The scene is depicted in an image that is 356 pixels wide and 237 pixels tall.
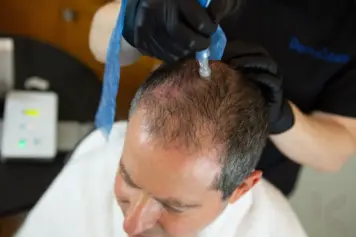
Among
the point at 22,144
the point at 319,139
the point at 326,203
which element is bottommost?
the point at 326,203

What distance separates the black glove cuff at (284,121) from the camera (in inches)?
43.8

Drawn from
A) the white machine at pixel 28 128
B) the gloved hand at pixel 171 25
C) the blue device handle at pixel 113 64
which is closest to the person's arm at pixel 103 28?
the blue device handle at pixel 113 64

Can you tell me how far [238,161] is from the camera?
923 millimetres

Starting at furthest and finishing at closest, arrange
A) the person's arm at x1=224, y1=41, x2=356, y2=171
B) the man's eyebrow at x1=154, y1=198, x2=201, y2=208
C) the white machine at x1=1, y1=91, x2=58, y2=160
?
the white machine at x1=1, y1=91, x2=58, y2=160 < the person's arm at x1=224, y1=41, x2=356, y2=171 < the man's eyebrow at x1=154, y1=198, x2=201, y2=208

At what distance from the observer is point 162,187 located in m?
0.88

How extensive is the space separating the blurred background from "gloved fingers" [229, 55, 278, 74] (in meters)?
0.93

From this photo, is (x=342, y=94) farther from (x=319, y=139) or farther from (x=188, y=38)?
(x=188, y=38)

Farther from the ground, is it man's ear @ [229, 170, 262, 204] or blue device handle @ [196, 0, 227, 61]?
blue device handle @ [196, 0, 227, 61]

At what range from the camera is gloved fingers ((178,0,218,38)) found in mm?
784

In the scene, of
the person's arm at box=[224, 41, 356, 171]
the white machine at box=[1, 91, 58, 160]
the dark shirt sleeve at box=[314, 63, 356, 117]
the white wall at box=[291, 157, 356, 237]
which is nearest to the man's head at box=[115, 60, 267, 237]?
the person's arm at box=[224, 41, 356, 171]

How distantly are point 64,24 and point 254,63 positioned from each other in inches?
63.0

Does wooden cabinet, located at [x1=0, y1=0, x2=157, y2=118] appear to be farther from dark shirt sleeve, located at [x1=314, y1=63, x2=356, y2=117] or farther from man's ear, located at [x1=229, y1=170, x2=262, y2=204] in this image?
man's ear, located at [x1=229, y1=170, x2=262, y2=204]

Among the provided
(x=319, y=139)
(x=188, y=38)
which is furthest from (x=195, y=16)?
(x=319, y=139)

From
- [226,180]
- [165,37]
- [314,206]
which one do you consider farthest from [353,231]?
[165,37]
